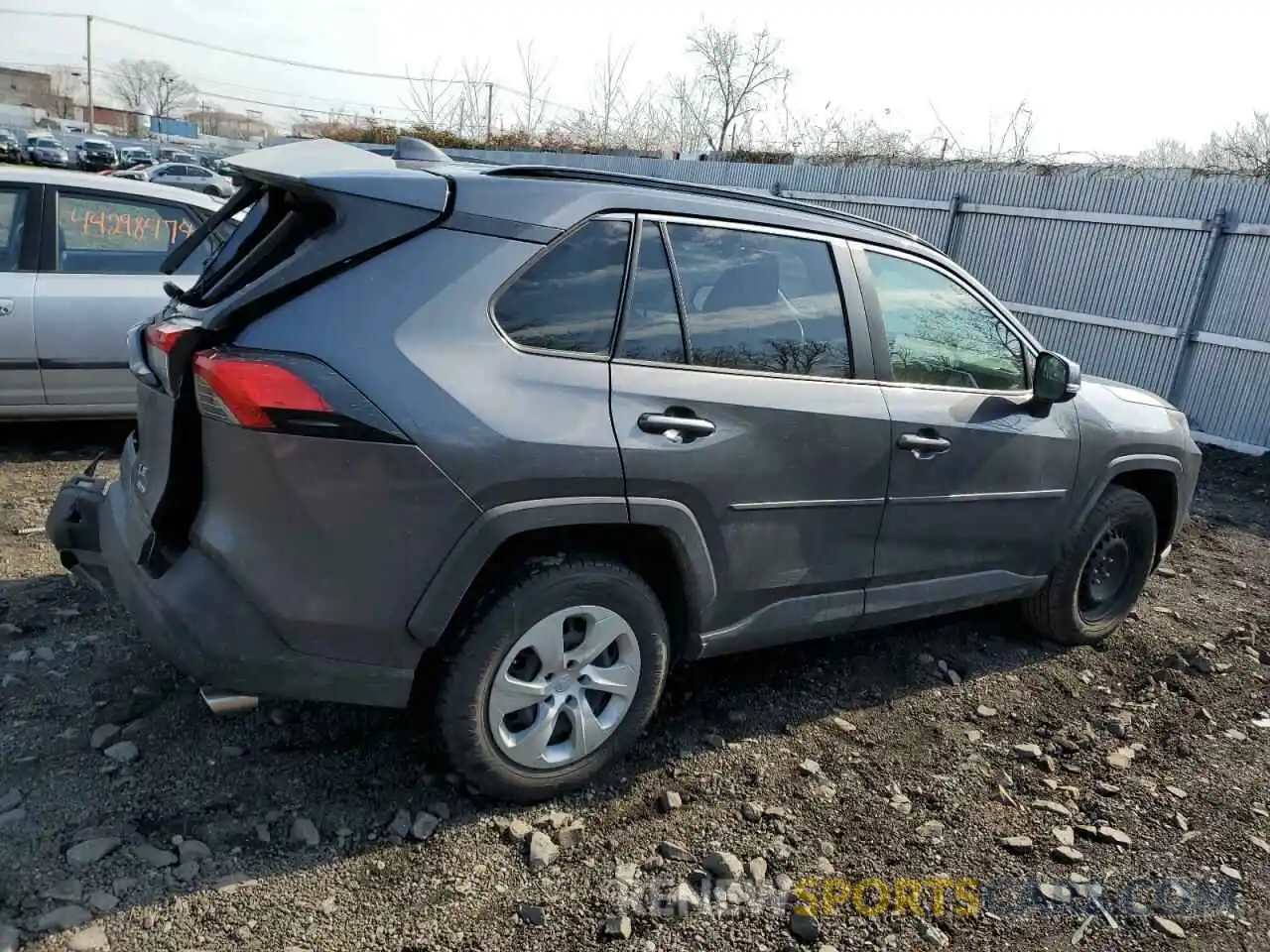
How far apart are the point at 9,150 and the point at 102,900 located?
46.2 metres

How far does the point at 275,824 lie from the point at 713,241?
88.4 inches

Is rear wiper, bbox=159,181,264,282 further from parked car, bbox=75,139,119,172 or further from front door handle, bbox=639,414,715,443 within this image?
parked car, bbox=75,139,119,172

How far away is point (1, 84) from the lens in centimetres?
9712

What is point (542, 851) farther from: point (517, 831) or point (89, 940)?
point (89, 940)

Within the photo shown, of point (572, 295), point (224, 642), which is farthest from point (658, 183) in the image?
point (224, 642)

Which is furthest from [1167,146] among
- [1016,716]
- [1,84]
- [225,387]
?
[1,84]

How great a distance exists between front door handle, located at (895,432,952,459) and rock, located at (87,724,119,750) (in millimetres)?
2808

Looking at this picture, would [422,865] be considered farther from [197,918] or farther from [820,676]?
[820,676]

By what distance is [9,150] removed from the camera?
3888cm

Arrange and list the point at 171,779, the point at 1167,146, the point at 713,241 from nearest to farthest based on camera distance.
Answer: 1. the point at 171,779
2. the point at 713,241
3. the point at 1167,146

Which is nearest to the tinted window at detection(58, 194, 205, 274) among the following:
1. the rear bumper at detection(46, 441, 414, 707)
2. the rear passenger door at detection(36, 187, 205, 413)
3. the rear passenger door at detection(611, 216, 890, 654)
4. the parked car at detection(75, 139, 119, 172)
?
the rear passenger door at detection(36, 187, 205, 413)

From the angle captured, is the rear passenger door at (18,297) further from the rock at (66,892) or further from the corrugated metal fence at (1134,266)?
the corrugated metal fence at (1134,266)

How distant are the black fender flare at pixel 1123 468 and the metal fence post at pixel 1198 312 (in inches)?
229

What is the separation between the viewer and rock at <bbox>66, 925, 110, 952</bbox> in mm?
2258
